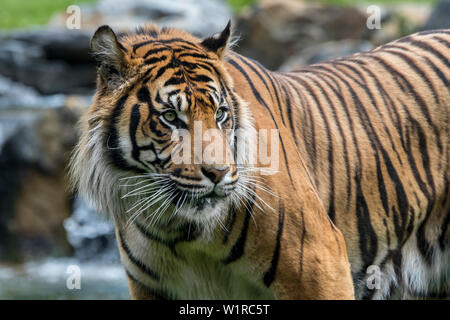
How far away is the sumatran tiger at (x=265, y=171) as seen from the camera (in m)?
3.02

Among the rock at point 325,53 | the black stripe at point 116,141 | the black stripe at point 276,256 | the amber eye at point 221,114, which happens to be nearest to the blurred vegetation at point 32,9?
the rock at point 325,53

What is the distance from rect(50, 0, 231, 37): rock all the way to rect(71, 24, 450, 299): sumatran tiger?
1245cm

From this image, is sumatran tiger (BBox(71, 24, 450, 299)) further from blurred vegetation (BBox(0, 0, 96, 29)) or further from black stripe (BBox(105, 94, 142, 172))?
blurred vegetation (BBox(0, 0, 96, 29))

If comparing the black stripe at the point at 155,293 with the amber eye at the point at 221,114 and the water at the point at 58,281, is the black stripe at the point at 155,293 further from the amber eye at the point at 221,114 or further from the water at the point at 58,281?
the water at the point at 58,281

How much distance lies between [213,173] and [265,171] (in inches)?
15.7

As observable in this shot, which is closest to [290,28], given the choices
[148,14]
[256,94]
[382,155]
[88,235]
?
[148,14]

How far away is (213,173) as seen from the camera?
2852 millimetres

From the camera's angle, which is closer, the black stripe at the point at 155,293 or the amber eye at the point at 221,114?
the amber eye at the point at 221,114

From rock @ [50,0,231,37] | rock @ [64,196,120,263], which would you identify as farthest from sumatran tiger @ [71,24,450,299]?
rock @ [50,0,231,37]

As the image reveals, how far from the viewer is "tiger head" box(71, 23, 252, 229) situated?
2.93 meters

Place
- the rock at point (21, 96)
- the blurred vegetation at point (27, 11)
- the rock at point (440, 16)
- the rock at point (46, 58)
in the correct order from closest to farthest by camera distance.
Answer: the rock at point (440, 16) < the rock at point (21, 96) < the rock at point (46, 58) < the blurred vegetation at point (27, 11)

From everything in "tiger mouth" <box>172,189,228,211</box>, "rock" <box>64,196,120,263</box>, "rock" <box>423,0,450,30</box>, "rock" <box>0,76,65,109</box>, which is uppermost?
"rock" <box>423,0,450,30</box>

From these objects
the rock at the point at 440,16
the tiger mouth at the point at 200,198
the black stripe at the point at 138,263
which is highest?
the rock at the point at 440,16
